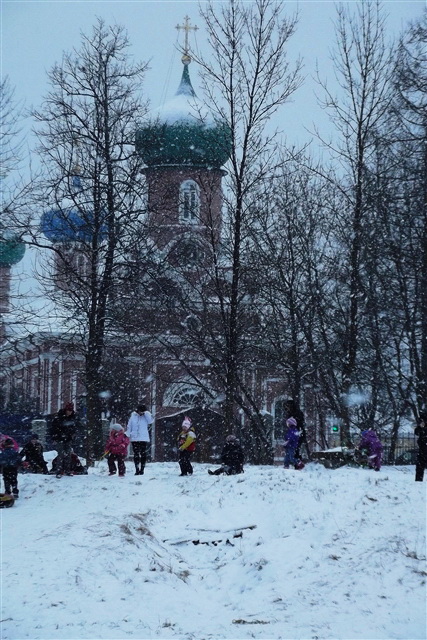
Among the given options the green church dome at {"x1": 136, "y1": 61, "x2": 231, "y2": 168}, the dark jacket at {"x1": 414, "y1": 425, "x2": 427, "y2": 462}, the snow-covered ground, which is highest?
the green church dome at {"x1": 136, "y1": 61, "x2": 231, "y2": 168}

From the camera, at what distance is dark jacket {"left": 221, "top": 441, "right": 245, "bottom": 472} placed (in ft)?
74.1

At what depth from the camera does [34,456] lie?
22.6 metres

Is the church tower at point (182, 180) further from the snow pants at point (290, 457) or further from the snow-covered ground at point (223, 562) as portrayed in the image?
the snow-covered ground at point (223, 562)

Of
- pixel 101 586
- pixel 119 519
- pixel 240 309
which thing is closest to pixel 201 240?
pixel 240 309

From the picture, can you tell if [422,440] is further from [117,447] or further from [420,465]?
[117,447]

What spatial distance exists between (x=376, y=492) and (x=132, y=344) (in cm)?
1340

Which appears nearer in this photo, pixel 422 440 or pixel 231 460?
pixel 422 440

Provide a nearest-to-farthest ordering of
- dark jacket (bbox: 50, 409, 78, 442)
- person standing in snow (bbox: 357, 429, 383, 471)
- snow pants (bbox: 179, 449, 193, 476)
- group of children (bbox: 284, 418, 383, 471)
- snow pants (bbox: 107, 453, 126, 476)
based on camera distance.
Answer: dark jacket (bbox: 50, 409, 78, 442) → group of children (bbox: 284, 418, 383, 471) → snow pants (bbox: 107, 453, 126, 476) → snow pants (bbox: 179, 449, 193, 476) → person standing in snow (bbox: 357, 429, 383, 471)

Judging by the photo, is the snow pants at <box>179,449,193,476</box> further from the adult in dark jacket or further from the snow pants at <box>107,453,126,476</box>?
the adult in dark jacket

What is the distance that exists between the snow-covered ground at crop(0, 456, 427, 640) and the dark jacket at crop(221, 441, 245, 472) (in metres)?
3.41

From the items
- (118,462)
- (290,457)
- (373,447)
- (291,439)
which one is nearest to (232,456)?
(290,457)

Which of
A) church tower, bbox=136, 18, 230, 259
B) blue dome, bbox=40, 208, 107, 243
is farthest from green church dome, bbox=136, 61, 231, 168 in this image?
blue dome, bbox=40, 208, 107, 243

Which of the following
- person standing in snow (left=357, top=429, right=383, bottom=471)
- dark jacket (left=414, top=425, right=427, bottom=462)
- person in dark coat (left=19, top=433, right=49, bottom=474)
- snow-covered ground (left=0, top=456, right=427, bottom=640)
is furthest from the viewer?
person standing in snow (left=357, top=429, right=383, bottom=471)

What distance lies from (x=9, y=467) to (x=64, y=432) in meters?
2.42
